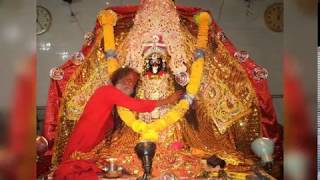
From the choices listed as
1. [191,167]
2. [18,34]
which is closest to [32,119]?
[18,34]

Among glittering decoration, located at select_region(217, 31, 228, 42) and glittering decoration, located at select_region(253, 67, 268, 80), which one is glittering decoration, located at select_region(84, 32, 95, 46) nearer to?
glittering decoration, located at select_region(217, 31, 228, 42)

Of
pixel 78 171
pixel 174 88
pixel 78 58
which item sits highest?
pixel 78 58

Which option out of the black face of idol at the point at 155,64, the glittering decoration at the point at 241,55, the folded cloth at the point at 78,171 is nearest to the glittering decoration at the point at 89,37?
the black face of idol at the point at 155,64

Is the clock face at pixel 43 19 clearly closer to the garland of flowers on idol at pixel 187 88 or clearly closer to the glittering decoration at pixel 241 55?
the garland of flowers on idol at pixel 187 88

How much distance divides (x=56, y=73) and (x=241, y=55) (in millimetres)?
747

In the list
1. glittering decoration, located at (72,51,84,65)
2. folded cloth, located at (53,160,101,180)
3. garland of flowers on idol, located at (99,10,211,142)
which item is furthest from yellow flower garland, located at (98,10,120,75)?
folded cloth, located at (53,160,101,180)

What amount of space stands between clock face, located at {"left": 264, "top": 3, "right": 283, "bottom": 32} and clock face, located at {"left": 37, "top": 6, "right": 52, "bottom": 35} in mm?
852

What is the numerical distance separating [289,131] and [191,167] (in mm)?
402

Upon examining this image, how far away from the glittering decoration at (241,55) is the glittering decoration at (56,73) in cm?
71

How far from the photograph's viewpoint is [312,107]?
1.70 m

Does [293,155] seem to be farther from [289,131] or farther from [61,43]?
[61,43]

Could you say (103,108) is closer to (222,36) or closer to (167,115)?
(167,115)

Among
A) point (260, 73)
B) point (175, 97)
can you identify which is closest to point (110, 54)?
point (175, 97)

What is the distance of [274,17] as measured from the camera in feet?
6.06
